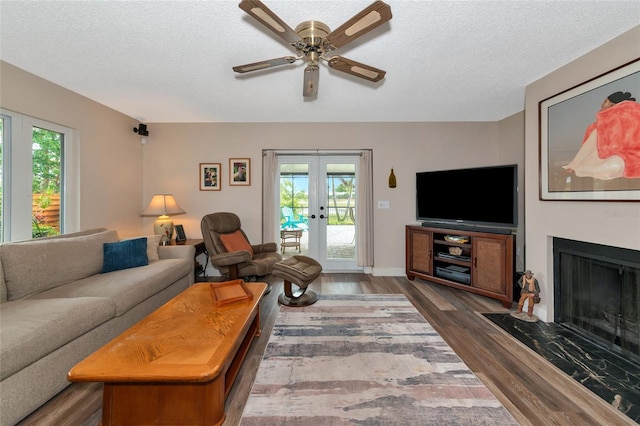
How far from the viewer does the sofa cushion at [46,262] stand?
1.91 metres

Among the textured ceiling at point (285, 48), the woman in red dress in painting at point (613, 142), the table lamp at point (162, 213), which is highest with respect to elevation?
the textured ceiling at point (285, 48)

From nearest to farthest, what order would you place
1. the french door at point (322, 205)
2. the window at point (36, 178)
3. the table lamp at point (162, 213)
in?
1. the window at point (36, 178)
2. the table lamp at point (162, 213)
3. the french door at point (322, 205)

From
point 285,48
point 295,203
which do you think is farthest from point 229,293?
point 295,203

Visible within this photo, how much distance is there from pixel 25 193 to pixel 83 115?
43.0 inches

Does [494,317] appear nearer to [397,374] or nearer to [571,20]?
[397,374]

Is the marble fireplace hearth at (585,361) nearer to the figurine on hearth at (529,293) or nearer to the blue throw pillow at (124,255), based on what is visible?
the figurine on hearth at (529,293)

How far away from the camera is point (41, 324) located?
60.0 inches

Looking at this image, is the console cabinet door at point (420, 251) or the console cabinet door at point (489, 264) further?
the console cabinet door at point (420, 251)

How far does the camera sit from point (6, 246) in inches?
76.4

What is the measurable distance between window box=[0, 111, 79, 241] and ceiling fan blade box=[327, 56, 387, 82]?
9.86 ft

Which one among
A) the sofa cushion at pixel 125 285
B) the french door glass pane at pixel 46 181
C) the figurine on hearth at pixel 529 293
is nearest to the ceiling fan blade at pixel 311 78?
the sofa cushion at pixel 125 285

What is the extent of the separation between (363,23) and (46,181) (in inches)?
139

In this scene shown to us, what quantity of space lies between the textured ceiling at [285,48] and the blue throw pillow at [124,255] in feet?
5.57

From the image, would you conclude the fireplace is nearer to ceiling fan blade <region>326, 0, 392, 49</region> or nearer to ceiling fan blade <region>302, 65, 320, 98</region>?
ceiling fan blade <region>326, 0, 392, 49</region>
